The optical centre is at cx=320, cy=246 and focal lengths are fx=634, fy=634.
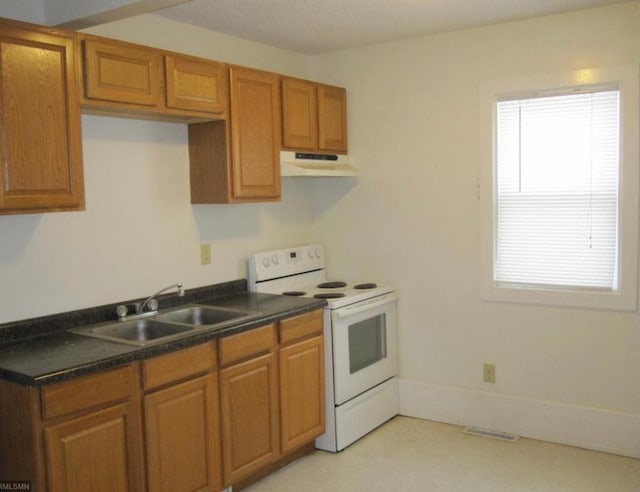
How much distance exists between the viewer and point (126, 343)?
2.63 metres

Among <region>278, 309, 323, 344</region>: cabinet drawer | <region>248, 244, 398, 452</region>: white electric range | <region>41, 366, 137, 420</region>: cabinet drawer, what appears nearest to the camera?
<region>41, 366, 137, 420</region>: cabinet drawer

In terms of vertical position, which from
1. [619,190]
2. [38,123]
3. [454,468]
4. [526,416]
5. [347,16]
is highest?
[347,16]

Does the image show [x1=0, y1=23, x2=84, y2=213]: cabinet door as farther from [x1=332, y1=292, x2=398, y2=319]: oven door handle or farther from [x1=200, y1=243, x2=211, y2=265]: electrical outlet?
[x1=332, y1=292, x2=398, y2=319]: oven door handle

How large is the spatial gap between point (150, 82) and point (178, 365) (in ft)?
4.29

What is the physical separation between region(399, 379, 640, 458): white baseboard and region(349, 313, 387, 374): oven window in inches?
14.5

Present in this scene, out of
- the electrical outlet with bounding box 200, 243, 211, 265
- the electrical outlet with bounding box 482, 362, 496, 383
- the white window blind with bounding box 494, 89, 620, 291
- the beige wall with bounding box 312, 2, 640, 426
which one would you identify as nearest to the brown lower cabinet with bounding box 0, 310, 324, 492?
the electrical outlet with bounding box 200, 243, 211, 265

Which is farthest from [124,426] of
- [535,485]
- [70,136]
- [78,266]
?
[535,485]

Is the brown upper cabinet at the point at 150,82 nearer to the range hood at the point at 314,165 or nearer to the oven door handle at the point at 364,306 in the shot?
the range hood at the point at 314,165

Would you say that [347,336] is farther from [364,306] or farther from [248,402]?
[248,402]

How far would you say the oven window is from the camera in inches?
151

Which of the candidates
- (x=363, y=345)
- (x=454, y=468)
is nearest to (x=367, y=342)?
(x=363, y=345)

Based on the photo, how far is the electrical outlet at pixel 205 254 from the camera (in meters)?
3.68

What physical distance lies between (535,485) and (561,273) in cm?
120

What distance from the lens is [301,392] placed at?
11.5 feet
